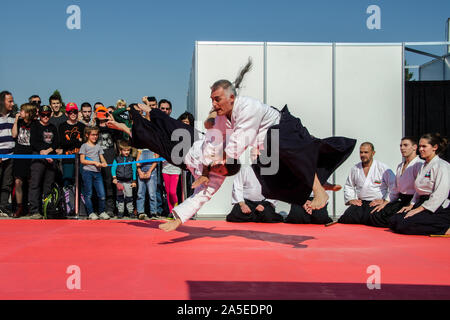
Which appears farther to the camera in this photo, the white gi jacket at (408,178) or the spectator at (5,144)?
the spectator at (5,144)

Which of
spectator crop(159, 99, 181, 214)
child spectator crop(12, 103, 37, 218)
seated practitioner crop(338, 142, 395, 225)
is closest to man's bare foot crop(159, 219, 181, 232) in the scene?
spectator crop(159, 99, 181, 214)

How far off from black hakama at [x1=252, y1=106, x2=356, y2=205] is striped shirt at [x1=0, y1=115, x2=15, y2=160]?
14.6 ft

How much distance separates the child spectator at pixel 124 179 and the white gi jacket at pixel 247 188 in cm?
159

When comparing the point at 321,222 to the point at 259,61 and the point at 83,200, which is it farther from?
the point at 83,200

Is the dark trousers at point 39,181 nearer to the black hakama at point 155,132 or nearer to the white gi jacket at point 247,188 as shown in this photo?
the black hakama at point 155,132

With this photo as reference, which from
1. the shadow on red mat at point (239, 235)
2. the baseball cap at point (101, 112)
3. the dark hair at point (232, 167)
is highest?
the baseball cap at point (101, 112)

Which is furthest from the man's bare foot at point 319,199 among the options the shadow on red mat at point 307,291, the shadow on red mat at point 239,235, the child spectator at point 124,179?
the child spectator at point 124,179

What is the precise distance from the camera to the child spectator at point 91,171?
22.0 ft

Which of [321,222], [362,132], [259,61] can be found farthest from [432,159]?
[259,61]

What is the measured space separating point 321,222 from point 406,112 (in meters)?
2.83

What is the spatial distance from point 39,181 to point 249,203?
125 inches

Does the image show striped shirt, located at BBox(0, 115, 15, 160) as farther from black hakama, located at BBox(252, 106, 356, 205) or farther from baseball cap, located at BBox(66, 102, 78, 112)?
black hakama, located at BBox(252, 106, 356, 205)

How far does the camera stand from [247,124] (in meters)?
3.88

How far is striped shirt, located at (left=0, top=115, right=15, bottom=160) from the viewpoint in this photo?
6746mm
